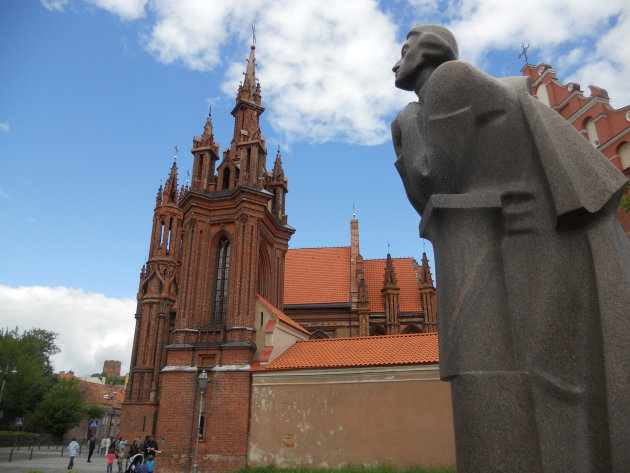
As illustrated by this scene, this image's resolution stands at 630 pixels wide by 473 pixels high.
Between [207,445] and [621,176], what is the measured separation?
814 inches

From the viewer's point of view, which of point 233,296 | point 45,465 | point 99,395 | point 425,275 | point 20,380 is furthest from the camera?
point 99,395

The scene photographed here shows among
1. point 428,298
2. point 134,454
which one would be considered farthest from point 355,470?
point 428,298

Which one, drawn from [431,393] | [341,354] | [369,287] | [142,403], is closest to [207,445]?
[341,354]

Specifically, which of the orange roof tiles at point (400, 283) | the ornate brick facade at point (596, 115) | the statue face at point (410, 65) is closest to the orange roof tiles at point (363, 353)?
the ornate brick facade at point (596, 115)

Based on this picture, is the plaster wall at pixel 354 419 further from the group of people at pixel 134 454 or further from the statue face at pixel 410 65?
the statue face at pixel 410 65

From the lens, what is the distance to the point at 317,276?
37031 mm

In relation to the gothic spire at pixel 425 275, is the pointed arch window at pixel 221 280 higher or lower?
lower

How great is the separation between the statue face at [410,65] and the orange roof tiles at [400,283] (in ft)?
101

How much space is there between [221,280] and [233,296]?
5.66 ft

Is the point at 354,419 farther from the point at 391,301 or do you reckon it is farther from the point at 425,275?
the point at 425,275

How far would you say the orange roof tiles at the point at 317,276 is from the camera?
114ft

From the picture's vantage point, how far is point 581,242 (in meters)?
3.08

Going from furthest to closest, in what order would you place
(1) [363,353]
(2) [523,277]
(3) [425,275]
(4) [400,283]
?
1. (4) [400,283]
2. (3) [425,275]
3. (1) [363,353]
4. (2) [523,277]

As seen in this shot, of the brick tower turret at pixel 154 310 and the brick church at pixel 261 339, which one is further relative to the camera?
the brick tower turret at pixel 154 310
